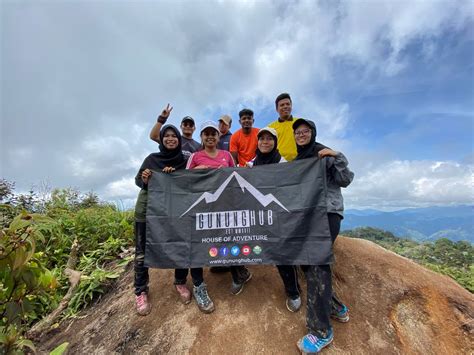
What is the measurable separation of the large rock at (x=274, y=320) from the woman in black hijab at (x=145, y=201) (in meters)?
0.21

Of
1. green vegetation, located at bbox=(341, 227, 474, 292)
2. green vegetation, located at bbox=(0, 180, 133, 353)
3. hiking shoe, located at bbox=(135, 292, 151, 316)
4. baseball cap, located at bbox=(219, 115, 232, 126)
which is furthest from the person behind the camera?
green vegetation, located at bbox=(341, 227, 474, 292)

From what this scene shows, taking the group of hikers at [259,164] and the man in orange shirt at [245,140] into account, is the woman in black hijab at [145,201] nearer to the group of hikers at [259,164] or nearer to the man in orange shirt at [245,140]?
the group of hikers at [259,164]

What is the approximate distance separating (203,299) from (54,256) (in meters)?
4.54

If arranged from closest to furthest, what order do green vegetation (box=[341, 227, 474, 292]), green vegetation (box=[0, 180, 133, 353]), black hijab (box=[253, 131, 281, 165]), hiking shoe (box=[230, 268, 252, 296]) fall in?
green vegetation (box=[0, 180, 133, 353]), hiking shoe (box=[230, 268, 252, 296]), black hijab (box=[253, 131, 281, 165]), green vegetation (box=[341, 227, 474, 292])

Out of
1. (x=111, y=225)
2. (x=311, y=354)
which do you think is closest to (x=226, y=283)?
(x=311, y=354)

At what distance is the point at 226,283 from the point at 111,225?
418cm

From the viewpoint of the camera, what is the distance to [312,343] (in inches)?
132

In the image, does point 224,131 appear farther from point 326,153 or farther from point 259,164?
point 326,153

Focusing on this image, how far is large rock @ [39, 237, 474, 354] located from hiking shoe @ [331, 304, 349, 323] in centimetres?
9

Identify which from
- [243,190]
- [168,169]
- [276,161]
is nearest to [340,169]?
[276,161]

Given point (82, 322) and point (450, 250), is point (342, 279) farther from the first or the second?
point (450, 250)

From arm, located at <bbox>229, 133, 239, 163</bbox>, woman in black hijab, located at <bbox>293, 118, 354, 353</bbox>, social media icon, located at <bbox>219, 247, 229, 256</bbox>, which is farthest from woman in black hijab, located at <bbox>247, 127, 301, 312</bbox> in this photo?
arm, located at <bbox>229, 133, 239, 163</bbox>

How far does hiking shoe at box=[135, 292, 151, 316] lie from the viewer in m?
4.07

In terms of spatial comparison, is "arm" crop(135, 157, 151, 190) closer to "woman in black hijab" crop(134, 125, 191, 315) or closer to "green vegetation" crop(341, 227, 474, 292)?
"woman in black hijab" crop(134, 125, 191, 315)
